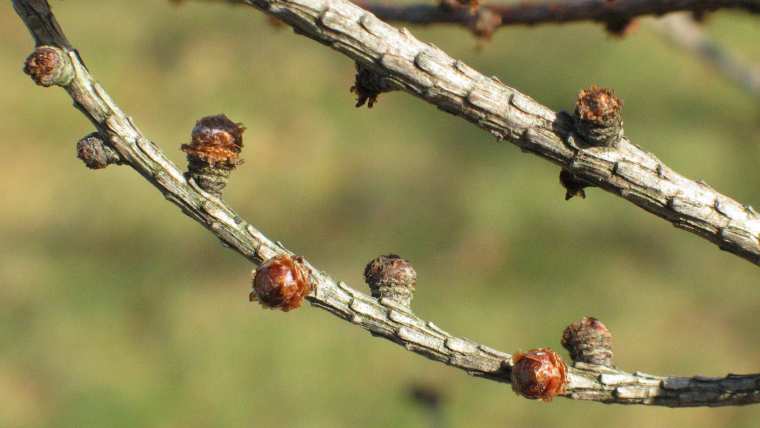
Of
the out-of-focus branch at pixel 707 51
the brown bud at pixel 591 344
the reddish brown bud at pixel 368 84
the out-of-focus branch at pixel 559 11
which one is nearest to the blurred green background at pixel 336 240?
the out-of-focus branch at pixel 707 51

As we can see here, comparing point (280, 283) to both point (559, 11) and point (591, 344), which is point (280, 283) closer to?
point (591, 344)

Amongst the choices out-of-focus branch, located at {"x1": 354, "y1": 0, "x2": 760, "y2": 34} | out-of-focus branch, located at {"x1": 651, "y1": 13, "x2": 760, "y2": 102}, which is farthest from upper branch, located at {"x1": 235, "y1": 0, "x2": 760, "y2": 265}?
out-of-focus branch, located at {"x1": 651, "y1": 13, "x2": 760, "y2": 102}

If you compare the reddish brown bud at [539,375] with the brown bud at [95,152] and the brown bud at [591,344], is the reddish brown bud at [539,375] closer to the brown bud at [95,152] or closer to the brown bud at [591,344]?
the brown bud at [591,344]

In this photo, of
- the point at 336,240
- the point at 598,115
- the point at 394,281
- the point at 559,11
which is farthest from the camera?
the point at 336,240

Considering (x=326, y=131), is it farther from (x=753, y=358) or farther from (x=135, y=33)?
(x=753, y=358)

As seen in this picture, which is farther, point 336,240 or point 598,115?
point 336,240

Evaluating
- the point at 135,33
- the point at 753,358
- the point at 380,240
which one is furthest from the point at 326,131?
the point at 753,358

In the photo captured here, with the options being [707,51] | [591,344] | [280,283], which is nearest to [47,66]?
[280,283]
